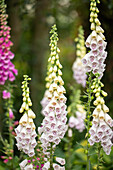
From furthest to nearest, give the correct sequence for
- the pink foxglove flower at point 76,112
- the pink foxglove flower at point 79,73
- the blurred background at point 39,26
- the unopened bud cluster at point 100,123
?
the blurred background at point 39,26, the pink foxglove flower at point 79,73, the pink foxglove flower at point 76,112, the unopened bud cluster at point 100,123

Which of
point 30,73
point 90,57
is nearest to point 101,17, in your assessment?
point 90,57

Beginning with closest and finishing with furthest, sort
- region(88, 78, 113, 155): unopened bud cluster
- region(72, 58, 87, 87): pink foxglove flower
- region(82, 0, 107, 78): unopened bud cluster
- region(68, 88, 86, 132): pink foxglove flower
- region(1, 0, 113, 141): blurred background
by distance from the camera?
region(88, 78, 113, 155): unopened bud cluster
region(82, 0, 107, 78): unopened bud cluster
region(68, 88, 86, 132): pink foxglove flower
region(72, 58, 87, 87): pink foxglove flower
region(1, 0, 113, 141): blurred background

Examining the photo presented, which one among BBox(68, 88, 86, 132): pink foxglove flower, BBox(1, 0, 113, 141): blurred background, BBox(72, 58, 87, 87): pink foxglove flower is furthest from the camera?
BBox(1, 0, 113, 141): blurred background

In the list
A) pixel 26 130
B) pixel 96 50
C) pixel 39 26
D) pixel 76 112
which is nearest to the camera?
pixel 26 130

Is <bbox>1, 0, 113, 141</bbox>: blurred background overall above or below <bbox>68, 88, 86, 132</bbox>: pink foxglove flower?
above

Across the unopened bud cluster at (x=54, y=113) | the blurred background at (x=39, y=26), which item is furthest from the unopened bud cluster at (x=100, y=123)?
the blurred background at (x=39, y=26)

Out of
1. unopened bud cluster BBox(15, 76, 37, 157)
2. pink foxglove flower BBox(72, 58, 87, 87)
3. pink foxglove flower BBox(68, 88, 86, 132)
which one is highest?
pink foxglove flower BBox(72, 58, 87, 87)

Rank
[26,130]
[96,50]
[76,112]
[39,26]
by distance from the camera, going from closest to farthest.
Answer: [26,130] → [96,50] → [76,112] → [39,26]

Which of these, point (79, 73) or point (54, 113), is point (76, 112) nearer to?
point (79, 73)

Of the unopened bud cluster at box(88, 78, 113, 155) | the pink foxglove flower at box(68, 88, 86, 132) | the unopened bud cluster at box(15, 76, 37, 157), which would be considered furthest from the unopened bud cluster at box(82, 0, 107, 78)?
the pink foxglove flower at box(68, 88, 86, 132)

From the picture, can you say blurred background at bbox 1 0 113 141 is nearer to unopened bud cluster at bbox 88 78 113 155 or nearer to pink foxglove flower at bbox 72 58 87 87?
pink foxglove flower at bbox 72 58 87 87

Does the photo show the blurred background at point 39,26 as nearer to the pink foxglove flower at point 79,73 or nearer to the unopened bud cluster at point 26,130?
the pink foxglove flower at point 79,73

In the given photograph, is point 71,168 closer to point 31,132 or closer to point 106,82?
point 31,132

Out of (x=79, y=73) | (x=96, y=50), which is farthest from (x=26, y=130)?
(x=79, y=73)
